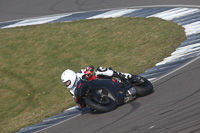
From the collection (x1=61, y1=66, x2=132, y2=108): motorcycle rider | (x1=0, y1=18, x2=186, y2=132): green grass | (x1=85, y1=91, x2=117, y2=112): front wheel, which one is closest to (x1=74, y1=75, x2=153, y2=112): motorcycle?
(x1=85, y1=91, x2=117, y2=112): front wheel

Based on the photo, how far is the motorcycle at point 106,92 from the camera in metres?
7.86

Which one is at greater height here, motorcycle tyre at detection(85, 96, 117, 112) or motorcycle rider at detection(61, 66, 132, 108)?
motorcycle rider at detection(61, 66, 132, 108)

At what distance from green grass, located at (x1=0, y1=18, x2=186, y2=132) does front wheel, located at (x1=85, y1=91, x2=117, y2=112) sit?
2.78 meters

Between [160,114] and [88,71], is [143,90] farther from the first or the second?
[160,114]

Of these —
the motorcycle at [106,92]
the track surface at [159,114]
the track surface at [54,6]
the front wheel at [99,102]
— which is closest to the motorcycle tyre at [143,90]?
the motorcycle at [106,92]

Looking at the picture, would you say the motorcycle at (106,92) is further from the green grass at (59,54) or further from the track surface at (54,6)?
the track surface at (54,6)

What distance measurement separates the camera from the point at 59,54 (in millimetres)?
16375

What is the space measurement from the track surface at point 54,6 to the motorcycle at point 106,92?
1142cm

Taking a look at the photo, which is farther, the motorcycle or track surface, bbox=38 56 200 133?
the motorcycle

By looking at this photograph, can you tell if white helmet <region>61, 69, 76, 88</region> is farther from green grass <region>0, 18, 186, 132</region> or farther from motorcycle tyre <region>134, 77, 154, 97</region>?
green grass <region>0, 18, 186, 132</region>

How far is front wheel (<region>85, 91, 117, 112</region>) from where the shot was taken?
302 inches

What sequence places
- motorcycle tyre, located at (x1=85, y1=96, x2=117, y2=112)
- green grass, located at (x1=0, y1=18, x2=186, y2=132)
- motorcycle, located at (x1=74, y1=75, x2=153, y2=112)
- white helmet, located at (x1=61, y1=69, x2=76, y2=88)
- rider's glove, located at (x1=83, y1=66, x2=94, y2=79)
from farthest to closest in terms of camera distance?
green grass, located at (x1=0, y1=18, x2=186, y2=132)
rider's glove, located at (x1=83, y1=66, x2=94, y2=79)
white helmet, located at (x1=61, y1=69, x2=76, y2=88)
motorcycle, located at (x1=74, y1=75, x2=153, y2=112)
motorcycle tyre, located at (x1=85, y1=96, x2=117, y2=112)

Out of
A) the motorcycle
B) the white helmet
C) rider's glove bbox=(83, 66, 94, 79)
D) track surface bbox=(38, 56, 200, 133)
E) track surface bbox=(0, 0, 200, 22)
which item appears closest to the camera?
track surface bbox=(38, 56, 200, 133)

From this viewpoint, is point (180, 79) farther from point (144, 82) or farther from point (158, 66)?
point (158, 66)
